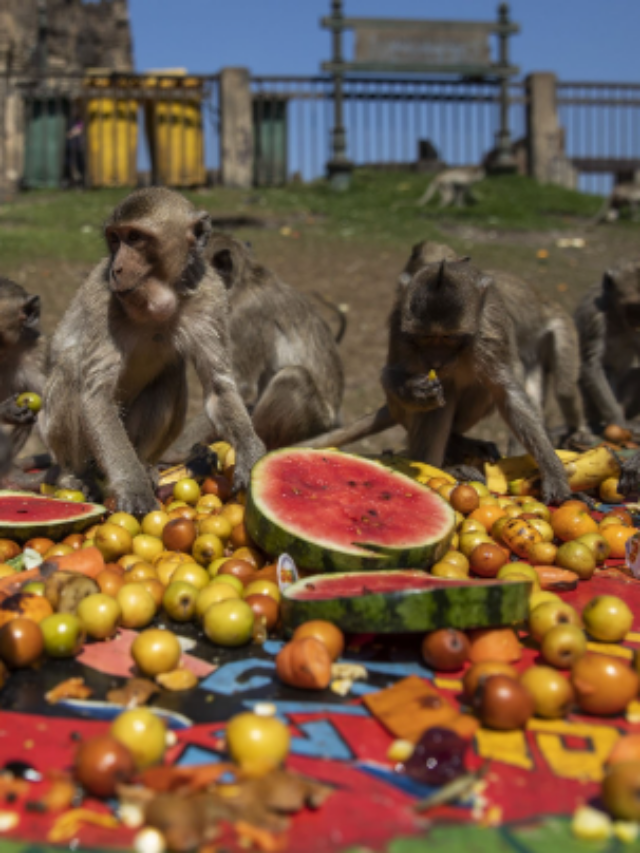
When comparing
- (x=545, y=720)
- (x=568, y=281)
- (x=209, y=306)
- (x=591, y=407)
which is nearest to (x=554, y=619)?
(x=545, y=720)

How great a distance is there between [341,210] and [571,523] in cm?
1650

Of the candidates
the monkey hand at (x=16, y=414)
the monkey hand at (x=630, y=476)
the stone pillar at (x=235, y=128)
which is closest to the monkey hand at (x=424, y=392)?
the monkey hand at (x=630, y=476)

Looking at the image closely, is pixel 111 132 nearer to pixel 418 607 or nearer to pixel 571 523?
pixel 571 523

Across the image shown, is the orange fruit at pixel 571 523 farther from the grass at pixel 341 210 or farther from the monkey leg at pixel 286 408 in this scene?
the grass at pixel 341 210

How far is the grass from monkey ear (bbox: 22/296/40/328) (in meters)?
8.81

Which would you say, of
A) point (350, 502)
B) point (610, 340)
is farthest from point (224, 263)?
point (350, 502)

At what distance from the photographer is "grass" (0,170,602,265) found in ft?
53.4

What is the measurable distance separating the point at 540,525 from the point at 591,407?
461 cm

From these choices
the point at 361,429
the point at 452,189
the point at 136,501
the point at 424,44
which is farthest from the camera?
the point at 424,44

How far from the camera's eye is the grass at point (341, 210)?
16266mm

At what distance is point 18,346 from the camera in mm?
6059

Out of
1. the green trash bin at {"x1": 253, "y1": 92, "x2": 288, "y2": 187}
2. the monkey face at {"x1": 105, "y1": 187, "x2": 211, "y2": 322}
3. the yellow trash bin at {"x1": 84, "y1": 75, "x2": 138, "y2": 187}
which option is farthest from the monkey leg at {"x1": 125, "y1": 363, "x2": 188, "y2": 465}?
the green trash bin at {"x1": 253, "y1": 92, "x2": 288, "y2": 187}

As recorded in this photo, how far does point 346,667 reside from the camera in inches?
107

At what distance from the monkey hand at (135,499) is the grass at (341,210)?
10.9 meters
